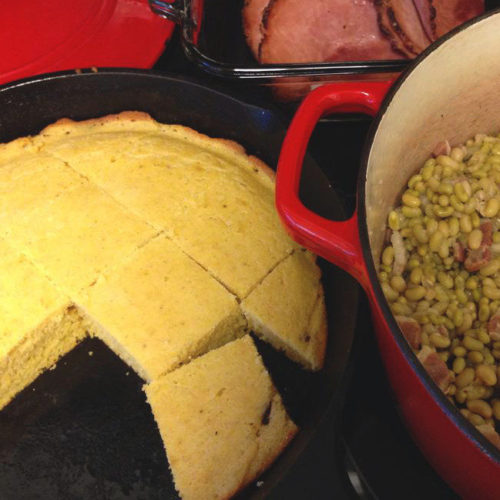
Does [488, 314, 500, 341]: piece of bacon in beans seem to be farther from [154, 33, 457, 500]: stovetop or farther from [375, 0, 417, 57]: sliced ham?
[375, 0, 417, 57]: sliced ham

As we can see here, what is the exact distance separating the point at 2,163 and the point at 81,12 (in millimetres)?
795

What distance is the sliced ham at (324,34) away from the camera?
206 centimetres

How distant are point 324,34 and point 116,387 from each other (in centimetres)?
145

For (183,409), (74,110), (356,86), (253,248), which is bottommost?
(183,409)

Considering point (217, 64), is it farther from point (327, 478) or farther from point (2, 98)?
point (327, 478)

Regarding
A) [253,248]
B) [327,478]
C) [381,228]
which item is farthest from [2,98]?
[327,478]

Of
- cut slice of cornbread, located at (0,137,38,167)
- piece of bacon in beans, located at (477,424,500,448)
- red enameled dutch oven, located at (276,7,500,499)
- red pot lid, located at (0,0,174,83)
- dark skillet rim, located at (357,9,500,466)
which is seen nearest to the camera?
dark skillet rim, located at (357,9,500,466)

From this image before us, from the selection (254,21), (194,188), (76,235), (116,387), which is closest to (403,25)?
(254,21)

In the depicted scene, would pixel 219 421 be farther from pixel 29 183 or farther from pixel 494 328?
pixel 29 183

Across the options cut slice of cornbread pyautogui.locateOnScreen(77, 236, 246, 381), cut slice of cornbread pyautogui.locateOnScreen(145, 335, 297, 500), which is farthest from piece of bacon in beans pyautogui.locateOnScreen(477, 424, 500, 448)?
cut slice of cornbread pyautogui.locateOnScreen(77, 236, 246, 381)

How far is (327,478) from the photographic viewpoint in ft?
5.00

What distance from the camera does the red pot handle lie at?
3.77ft

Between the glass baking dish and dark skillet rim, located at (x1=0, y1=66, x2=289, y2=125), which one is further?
dark skillet rim, located at (x1=0, y1=66, x2=289, y2=125)

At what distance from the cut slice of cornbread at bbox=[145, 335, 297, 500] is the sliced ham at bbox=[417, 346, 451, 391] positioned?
0.46 meters
